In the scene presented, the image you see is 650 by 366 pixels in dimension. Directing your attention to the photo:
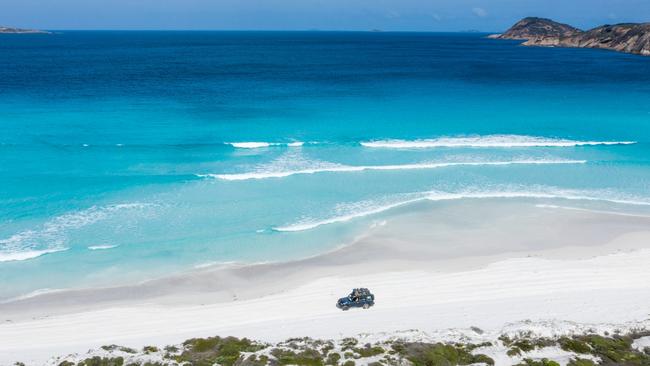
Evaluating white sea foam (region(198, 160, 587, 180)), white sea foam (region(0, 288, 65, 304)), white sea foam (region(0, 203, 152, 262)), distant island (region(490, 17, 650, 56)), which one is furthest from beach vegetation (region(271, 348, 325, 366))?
distant island (region(490, 17, 650, 56))

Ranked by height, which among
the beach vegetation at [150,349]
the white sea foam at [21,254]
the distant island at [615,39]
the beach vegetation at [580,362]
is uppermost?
the distant island at [615,39]

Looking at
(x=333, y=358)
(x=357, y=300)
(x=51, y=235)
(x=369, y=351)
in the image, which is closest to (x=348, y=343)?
(x=369, y=351)

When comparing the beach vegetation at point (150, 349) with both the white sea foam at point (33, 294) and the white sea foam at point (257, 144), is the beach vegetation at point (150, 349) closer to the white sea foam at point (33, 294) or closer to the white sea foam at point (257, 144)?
the white sea foam at point (33, 294)

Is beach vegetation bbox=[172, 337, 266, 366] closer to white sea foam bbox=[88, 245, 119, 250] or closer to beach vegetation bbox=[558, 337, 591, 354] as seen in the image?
beach vegetation bbox=[558, 337, 591, 354]

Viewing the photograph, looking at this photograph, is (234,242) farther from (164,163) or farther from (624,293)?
(624,293)

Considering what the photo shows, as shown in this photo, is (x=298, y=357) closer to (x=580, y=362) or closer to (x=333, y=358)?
(x=333, y=358)

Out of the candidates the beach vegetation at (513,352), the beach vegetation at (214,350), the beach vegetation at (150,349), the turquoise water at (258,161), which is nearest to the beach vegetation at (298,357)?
the beach vegetation at (214,350)
